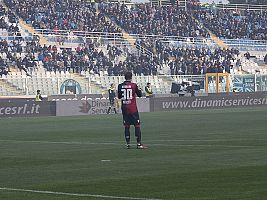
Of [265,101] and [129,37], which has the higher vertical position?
[129,37]

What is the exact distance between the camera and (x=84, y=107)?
53.8m

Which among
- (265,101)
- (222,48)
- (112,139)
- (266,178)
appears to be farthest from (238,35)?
(266,178)

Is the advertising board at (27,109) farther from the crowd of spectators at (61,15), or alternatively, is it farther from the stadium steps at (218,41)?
the stadium steps at (218,41)

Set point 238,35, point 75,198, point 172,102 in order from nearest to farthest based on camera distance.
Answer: point 75,198, point 172,102, point 238,35

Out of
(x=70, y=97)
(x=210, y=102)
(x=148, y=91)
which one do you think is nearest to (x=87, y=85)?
(x=70, y=97)

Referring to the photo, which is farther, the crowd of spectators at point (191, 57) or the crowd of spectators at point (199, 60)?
the crowd of spectators at point (191, 57)

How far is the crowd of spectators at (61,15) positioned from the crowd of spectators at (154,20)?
159 cm

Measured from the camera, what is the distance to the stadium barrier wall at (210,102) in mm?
57875

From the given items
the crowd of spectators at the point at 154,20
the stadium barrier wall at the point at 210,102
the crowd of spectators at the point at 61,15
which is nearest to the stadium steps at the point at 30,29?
the crowd of spectators at the point at 61,15

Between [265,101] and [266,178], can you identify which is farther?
[265,101]

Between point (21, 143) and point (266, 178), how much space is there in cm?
1333

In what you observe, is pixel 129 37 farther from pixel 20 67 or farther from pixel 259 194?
pixel 259 194

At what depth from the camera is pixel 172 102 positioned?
5834 cm

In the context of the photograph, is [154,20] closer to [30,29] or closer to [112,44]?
[112,44]
